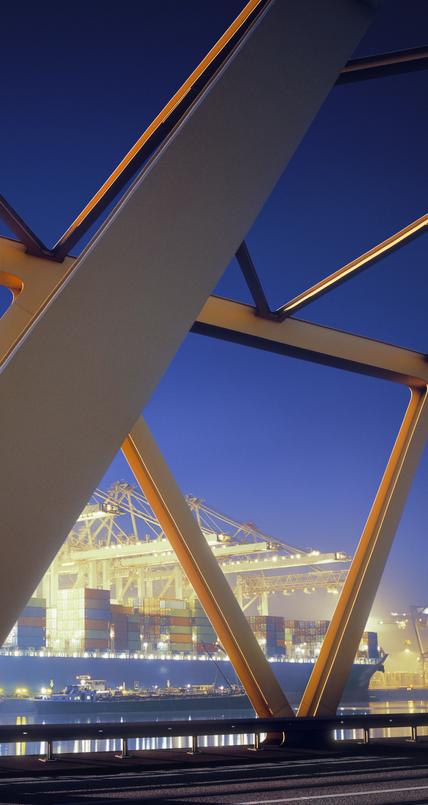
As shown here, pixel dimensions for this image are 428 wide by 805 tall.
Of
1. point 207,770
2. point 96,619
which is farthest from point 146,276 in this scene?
point 96,619

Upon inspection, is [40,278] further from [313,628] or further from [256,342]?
[313,628]

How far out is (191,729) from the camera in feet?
36.6

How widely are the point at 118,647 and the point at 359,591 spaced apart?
202 feet

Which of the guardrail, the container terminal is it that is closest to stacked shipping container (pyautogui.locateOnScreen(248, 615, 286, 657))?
the container terminal

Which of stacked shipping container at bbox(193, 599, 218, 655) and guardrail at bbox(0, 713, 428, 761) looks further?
stacked shipping container at bbox(193, 599, 218, 655)

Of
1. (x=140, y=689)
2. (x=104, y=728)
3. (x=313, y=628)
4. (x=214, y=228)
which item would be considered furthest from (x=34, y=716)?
(x=214, y=228)

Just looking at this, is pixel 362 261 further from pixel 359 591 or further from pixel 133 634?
pixel 133 634

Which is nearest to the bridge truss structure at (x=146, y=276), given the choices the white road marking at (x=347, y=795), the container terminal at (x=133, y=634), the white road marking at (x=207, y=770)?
the white road marking at (x=347, y=795)

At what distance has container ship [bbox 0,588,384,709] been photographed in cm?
6800

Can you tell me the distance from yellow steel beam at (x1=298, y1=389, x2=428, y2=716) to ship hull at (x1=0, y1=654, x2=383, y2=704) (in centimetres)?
5957

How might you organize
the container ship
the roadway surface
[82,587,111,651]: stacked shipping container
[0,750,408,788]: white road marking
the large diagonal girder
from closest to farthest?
the large diagonal girder
the roadway surface
[0,750,408,788]: white road marking
the container ship
[82,587,111,651]: stacked shipping container

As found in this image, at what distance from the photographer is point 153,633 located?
240 ft

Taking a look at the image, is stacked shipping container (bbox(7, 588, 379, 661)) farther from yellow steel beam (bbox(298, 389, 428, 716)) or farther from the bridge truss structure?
the bridge truss structure

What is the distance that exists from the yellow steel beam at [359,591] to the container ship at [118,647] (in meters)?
56.0
